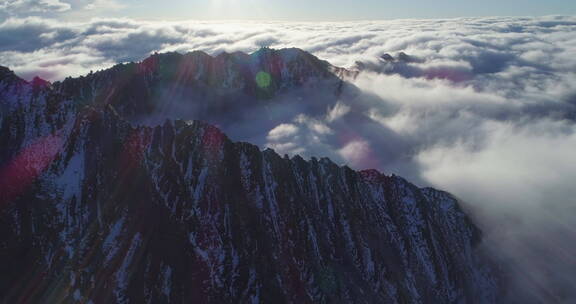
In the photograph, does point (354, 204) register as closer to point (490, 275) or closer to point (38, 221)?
point (490, 275)

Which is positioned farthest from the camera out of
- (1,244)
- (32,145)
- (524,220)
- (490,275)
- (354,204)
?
(524,220)

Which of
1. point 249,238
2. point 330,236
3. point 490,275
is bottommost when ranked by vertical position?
point 490,275

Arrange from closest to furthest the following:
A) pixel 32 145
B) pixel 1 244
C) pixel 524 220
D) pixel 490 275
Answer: pixel 1 244 → pixel 32 145 → pixel 490 275 → pixel 524 220

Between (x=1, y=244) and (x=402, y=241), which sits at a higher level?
(x=1, y=244)

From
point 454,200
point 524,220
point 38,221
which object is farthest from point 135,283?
point 524,220

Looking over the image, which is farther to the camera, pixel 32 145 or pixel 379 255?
pixel 379 255

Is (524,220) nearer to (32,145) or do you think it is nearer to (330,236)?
(330,236)
